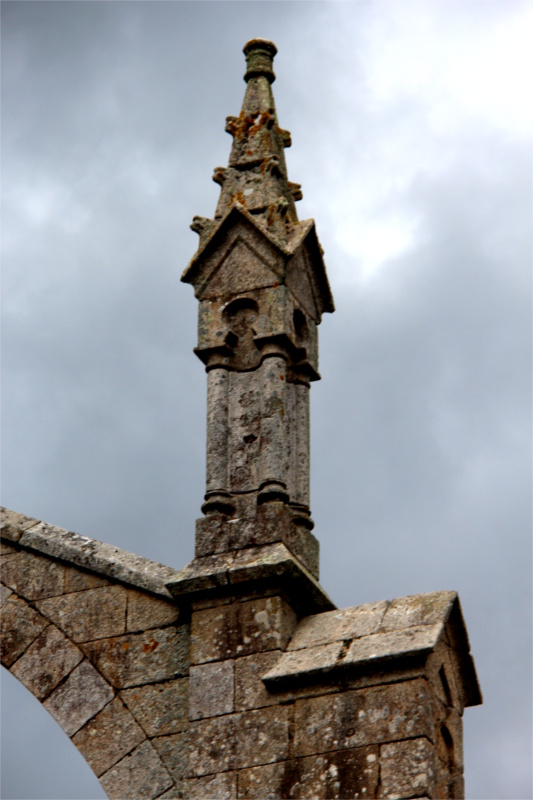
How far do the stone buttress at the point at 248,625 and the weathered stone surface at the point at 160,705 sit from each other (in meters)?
0.01

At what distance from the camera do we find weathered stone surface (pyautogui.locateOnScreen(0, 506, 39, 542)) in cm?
1043

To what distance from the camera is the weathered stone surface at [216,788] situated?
903 centimetres

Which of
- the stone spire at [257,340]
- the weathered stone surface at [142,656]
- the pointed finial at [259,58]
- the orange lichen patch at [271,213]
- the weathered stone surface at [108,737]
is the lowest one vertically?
the weathered stone surface at [108,737]

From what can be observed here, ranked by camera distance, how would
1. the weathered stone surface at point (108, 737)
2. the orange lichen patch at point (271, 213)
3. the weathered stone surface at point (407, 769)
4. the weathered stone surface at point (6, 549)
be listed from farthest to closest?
1. the orange lichen patch at point (271, 213)
2. the weathered stone surface at point (6, 549)
3. the weathered stone surface at point (108, 737)
4. the weathered stone surface at point (407, 769)

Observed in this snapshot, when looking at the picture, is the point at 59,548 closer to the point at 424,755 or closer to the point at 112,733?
the point at 112,733

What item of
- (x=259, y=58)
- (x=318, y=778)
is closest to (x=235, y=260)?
(x=259, y=58)

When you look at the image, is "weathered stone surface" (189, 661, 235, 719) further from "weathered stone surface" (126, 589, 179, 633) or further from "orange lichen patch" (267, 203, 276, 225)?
"orange lichen patch" (267, 203, 276, 225)

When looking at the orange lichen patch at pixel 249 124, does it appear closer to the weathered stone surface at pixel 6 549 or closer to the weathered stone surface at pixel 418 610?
the weathered stone surface at pixel 6 549

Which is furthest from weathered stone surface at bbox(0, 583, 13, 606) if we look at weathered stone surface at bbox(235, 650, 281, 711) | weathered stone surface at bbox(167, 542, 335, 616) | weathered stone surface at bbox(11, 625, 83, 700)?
weathered stone surface at bbox(235, 650, 281, 711)

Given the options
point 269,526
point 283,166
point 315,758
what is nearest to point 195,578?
point 269,526

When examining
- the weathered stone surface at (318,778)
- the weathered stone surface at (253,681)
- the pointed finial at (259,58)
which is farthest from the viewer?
the pointed finial at (259,58)

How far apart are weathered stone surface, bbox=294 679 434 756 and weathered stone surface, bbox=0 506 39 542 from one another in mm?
2337

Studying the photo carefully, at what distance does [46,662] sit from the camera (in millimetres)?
9945

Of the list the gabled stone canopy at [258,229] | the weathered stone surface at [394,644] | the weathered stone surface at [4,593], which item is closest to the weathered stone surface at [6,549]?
the weathered stone surface at [4,593]
